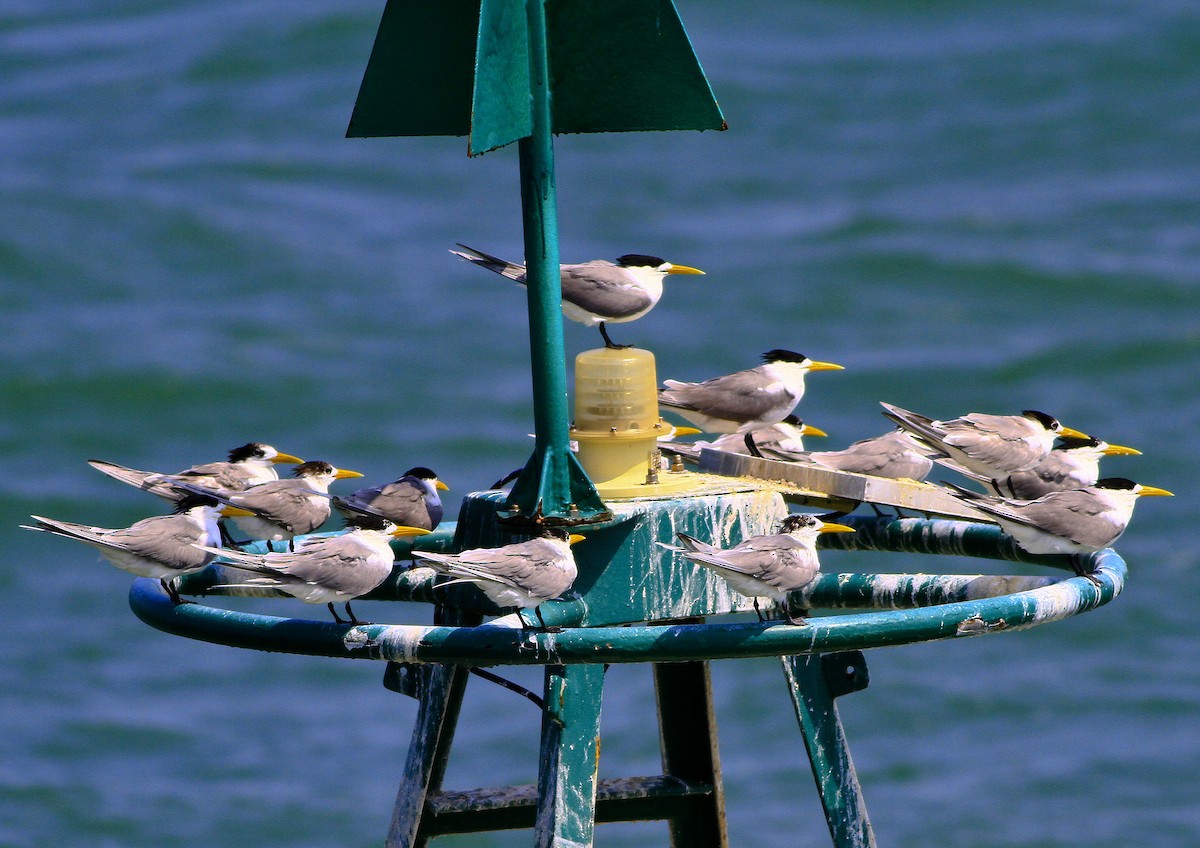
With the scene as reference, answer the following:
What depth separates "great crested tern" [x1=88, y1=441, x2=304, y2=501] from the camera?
21.5ft

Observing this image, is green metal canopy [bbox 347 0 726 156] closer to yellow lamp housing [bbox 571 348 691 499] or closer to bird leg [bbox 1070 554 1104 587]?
yellow lamp housing [bbox 571 348 691 499]

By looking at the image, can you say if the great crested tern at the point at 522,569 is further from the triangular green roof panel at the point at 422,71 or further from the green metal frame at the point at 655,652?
the triangular green roof panel at the point at 422,71

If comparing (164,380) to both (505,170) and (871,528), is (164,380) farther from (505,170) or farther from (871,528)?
(871,528)

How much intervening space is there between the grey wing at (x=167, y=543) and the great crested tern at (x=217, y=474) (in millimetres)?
572

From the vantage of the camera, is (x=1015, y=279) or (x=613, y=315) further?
(x=1015, y=279)

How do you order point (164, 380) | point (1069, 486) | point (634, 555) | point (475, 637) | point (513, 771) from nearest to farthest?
point (475, 637)
point (634, 555)
point (1069, 486)
point (513, 771)
point (164, 380)

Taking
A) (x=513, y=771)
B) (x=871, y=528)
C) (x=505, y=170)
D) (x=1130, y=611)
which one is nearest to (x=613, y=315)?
(x=871, y=528)

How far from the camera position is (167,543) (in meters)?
5.70

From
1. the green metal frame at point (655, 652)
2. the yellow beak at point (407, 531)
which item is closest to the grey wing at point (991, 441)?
the green metal frame at point (655, 652)

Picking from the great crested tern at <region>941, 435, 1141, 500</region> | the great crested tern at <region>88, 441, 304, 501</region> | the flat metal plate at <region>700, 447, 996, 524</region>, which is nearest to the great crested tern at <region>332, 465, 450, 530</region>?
the great crested tern at <region>88, 441, 304, 501</region>

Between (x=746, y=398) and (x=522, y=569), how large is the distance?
2415 millimetres

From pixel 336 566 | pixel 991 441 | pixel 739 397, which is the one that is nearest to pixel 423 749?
pixel 336 566

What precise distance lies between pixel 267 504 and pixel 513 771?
9787mm

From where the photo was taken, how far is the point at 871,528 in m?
6.61
